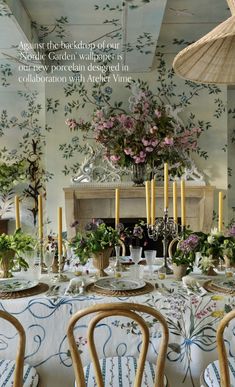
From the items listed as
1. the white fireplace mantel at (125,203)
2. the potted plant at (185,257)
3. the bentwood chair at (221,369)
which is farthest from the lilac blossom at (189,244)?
the white fireplace mantel at (125,203)

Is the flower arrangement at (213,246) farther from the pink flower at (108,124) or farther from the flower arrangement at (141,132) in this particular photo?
the pink flower at (108,124)

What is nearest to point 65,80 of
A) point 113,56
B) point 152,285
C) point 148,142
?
point 113,56

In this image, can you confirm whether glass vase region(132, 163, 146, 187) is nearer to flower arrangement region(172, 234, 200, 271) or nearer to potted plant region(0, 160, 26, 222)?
potted plant region(0, 160, 26, 222)

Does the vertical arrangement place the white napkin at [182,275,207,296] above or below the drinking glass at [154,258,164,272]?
below

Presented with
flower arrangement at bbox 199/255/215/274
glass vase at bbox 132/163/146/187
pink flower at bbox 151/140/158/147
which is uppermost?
pink flower at bbox 151/140/158/147

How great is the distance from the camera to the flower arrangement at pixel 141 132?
331 centimetres

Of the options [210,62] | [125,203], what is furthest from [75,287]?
[125,203]

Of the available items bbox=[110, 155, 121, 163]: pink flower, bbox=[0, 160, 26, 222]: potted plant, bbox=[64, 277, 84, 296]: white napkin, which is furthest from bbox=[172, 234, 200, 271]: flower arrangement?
bbox=[0, 160, 26, 222]: potted plant

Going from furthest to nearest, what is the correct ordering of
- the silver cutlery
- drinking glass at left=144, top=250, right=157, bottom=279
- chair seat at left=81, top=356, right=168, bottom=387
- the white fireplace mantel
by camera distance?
the white fireplace mantel < drinking glass at left=144, top=250, right=157, bottom=279 < the silver cutlery < chair seat at left=81, top=356, right=168, bottom=387

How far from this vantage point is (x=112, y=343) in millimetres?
1455

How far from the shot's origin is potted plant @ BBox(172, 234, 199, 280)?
5.61 ft

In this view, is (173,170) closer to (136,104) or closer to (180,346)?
(136,104)

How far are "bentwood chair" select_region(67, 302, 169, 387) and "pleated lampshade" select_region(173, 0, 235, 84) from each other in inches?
31.0

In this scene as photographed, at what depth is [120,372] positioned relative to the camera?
4.37 feet
